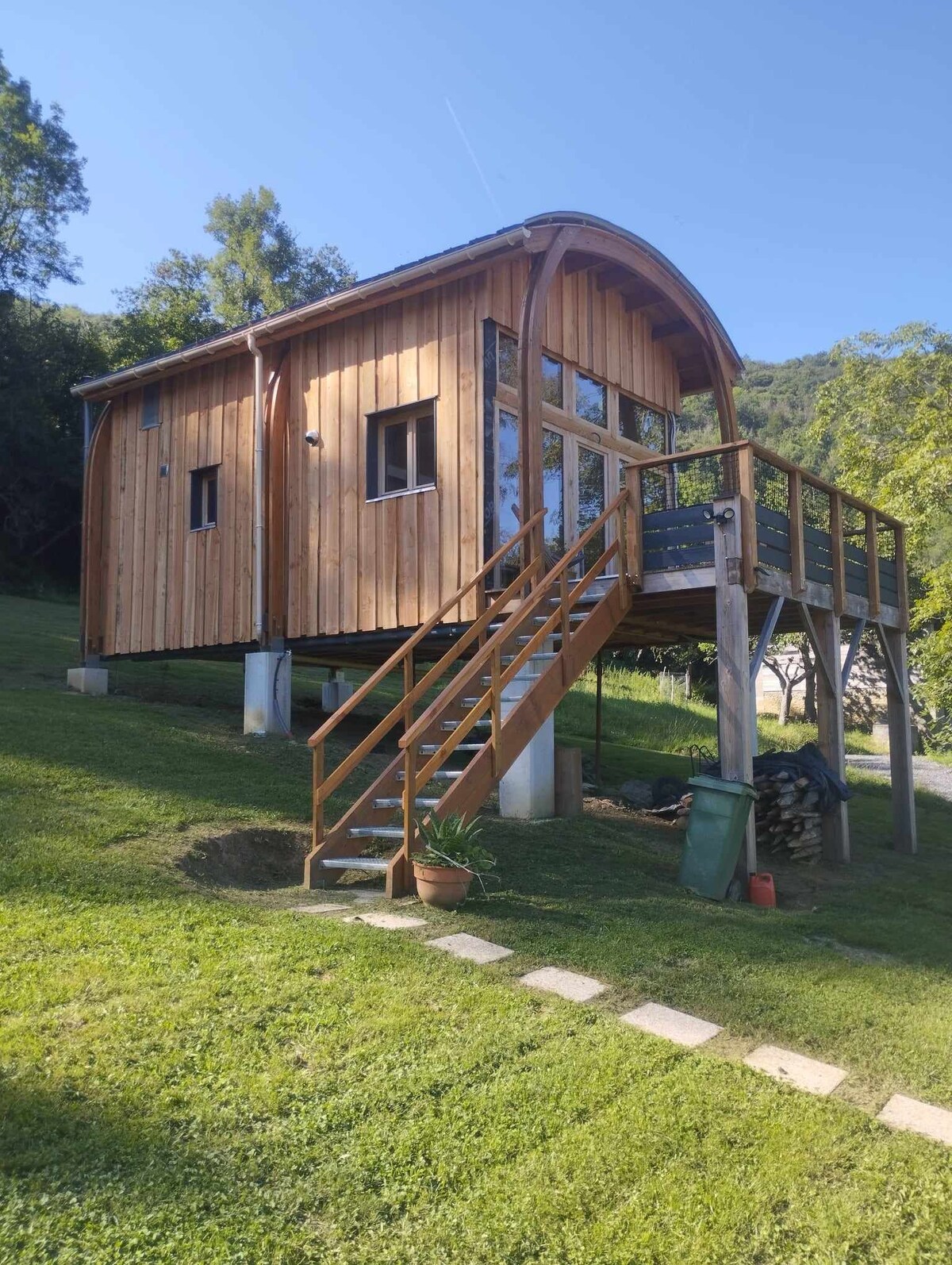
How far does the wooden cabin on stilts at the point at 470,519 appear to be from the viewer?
7.79m

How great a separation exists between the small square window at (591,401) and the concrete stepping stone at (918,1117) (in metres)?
8.31

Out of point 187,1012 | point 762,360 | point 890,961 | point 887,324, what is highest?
point 762,360

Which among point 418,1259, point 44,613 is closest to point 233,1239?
point 418,1259

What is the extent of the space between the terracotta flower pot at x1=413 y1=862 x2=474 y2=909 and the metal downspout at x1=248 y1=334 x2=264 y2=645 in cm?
586

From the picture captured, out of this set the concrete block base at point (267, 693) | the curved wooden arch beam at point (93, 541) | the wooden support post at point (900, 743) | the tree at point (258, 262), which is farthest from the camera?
the tree at point (258, 262)

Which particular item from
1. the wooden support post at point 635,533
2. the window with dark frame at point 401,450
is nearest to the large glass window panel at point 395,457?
the window with dark frame at point 401,450

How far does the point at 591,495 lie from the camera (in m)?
10.7

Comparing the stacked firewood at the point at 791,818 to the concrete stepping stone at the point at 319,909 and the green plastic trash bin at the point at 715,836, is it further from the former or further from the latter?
the concrete stepping stone at the point at 319,909

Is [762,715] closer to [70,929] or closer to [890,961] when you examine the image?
[890,961]

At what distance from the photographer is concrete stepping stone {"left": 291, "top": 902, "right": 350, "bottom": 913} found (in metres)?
5.44

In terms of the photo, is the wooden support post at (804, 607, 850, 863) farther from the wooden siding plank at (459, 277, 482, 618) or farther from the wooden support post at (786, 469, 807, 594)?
the wooden siding plank at (459, 277, 482, 618)

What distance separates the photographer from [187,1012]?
3764mm

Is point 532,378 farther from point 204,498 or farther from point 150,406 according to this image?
point 150,406

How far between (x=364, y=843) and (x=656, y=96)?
11348 millimetres
